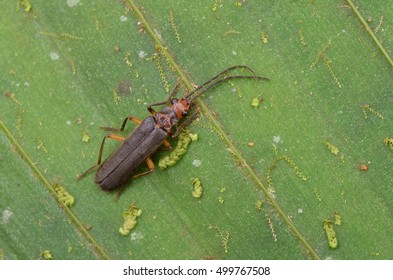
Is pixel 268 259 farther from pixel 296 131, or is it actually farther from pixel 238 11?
pixel 238 11

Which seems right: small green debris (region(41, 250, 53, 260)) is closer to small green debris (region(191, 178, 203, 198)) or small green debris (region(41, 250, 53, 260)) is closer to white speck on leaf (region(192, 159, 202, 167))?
small green debris (region(191, 178, 203, 198))

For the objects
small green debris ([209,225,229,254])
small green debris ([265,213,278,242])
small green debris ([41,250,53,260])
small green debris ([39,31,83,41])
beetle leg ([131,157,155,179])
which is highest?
small green debris ([39,31,83,41])

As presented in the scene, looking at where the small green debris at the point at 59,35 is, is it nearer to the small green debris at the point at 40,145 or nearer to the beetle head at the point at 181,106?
→ the small green debris at the point at 40,145

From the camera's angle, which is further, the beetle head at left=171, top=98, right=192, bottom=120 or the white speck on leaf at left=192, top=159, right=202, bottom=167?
the white speck on leaf at left=192, top=159, right=202, bottom=167

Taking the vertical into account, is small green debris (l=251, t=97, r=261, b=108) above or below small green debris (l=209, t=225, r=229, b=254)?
above

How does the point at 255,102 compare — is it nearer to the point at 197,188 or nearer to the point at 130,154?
the point at 197,188

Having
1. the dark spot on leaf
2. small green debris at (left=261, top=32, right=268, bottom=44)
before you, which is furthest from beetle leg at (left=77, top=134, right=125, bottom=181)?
small green debris at (left=261, top=32, right=268, bottom=44)
